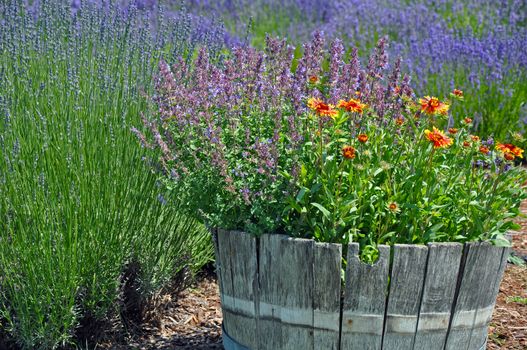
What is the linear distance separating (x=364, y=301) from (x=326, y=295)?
0.41 feet

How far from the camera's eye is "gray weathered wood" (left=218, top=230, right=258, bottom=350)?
2594 millimetres

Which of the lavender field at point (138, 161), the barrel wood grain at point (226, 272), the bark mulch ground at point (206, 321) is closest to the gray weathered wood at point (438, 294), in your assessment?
the lavender field at point (138, 161)

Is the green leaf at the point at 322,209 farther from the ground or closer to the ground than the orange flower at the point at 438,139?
closer to the ground

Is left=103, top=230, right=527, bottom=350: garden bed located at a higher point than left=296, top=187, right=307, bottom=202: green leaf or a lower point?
lower

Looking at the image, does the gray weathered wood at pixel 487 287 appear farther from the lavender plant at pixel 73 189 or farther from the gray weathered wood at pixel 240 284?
the lavender plant at pixel 73 189

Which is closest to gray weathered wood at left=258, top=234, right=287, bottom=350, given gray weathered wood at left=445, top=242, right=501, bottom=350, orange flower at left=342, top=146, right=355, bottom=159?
orange flower at left=342, top=146, right=355, bottom=159

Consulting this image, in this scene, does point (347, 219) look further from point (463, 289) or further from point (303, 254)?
point (463, 289)

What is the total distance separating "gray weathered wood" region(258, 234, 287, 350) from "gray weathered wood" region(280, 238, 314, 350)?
0.7 inches

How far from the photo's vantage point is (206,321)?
357 centimetres

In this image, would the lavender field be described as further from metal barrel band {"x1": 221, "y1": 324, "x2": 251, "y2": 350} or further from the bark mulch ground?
metal barrel band {"x1": 221, "y1": 324, "x2": 251, "y2": 350}

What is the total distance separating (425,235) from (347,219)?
0.28 metres

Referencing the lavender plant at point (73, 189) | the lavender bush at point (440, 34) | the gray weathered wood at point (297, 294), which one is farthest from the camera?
the lavender bush at point (440, 34)

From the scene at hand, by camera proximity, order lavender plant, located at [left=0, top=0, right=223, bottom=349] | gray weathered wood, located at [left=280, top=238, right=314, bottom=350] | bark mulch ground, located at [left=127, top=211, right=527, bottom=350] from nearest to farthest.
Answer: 1. gray weathered wood, located at [left=280, top=238, right=314, bottom=350]
2. lavender plant, located at [left=0, top=0, right=223, bottom=349]
3. bark mulch ground, located at [left=127, top=211, right=527, bottom=350]

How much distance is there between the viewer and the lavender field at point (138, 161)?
8.53 feet
